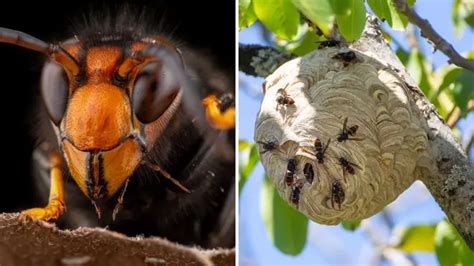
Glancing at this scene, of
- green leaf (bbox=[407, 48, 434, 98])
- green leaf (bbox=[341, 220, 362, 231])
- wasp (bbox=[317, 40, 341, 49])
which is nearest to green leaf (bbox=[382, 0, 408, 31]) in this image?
wasp (bbox=[317, 40, 341, 49])

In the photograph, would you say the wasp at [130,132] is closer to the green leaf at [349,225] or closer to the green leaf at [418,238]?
the green leaf at [349,225]

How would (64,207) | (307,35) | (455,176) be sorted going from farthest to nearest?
(307,35) → (64,207) → (455,176)

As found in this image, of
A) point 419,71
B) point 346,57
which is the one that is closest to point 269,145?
point 346,57

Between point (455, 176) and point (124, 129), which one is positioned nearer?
point (455, 176)

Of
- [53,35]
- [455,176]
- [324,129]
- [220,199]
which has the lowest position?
[220,199]

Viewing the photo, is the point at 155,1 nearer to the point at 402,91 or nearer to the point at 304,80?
the point at 304,80

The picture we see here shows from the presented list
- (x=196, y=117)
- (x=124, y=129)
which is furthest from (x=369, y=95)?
(x=124, y=129)

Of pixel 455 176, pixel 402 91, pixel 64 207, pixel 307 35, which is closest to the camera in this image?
pixel 455 176
